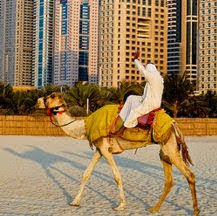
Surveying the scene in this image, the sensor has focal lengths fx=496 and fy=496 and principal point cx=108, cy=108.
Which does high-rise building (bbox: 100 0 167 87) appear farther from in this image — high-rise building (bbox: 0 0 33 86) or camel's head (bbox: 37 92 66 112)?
camel's head (bbox: 37 92 66 112)

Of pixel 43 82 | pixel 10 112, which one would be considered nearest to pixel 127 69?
pixel 43 82

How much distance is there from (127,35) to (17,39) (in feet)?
183

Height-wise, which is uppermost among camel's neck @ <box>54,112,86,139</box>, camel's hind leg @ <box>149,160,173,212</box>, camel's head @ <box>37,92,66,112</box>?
camel's head @ <box>37,92,66,112</box>

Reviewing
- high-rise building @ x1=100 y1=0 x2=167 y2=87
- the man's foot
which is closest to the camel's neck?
the man's foot

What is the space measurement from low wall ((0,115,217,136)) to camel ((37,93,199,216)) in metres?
25.7

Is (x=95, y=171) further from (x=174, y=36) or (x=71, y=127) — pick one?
(x=174, y=36)

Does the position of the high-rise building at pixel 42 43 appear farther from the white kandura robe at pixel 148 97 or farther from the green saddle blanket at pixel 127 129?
the white kandura robe at pixel 148 97

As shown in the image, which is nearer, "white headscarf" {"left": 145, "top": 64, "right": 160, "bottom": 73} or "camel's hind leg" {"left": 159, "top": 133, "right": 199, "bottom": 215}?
"camel's hind leg" {"left": 159, "top": 133, "right": 199, "bottom": 215}

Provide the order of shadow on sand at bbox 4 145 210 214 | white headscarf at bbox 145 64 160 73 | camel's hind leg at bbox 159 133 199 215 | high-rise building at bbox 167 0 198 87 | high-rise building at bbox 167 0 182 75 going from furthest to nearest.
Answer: high-rise building at bbox 167 0 182 75
high-rise building at bbox 167 0 198 87
shadow on sand at bbox 4 145 210 214
white headscarf at bbox 145 64 160 73
camel's hind leg at bbox 159 133 199 215

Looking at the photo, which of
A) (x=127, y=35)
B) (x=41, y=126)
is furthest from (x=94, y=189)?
(x=127, y=35)

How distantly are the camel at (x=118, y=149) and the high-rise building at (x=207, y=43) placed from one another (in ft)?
438

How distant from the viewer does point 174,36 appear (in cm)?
17438

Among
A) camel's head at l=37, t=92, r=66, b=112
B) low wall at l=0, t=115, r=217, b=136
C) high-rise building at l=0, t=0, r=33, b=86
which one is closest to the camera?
camel's head at l=37, t=92, r=66, b=112

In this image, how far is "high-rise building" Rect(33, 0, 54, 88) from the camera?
191125mm
